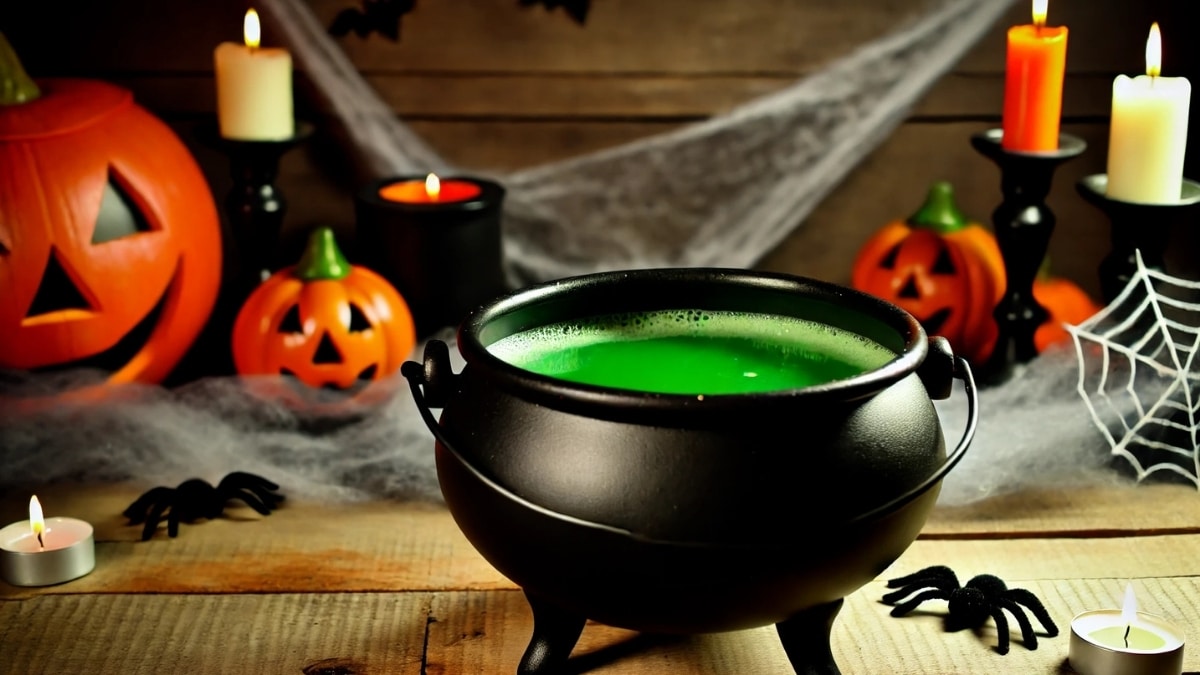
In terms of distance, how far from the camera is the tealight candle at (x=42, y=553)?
144 cm

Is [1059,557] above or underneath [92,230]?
underneath

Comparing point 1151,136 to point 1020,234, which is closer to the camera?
point 1151,136

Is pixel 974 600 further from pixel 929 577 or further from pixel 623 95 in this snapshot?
pixel 623 95

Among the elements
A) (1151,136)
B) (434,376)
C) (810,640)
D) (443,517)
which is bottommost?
(443,517)

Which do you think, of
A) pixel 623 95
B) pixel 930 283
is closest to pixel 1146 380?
pixel 930 283

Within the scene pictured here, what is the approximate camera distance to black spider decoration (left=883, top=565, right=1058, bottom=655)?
1354 mm

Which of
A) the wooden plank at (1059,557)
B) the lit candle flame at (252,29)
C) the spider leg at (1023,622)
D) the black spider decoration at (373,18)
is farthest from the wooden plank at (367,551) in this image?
the black spider decoration at (373,18)

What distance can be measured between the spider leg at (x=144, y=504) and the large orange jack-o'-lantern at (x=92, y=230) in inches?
13.3

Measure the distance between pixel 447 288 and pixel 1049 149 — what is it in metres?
0.86

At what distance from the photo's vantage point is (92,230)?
5.93 ft

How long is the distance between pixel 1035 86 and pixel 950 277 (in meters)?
0.36

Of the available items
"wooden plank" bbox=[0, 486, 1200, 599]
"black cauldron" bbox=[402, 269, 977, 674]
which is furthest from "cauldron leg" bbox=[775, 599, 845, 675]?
"wooden plank" bbox=[0, 486, 1200, 599]

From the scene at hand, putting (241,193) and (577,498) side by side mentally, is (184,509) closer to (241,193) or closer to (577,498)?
(241,193)

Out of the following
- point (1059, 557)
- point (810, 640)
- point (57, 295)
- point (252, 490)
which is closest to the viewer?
point (810, 640)
